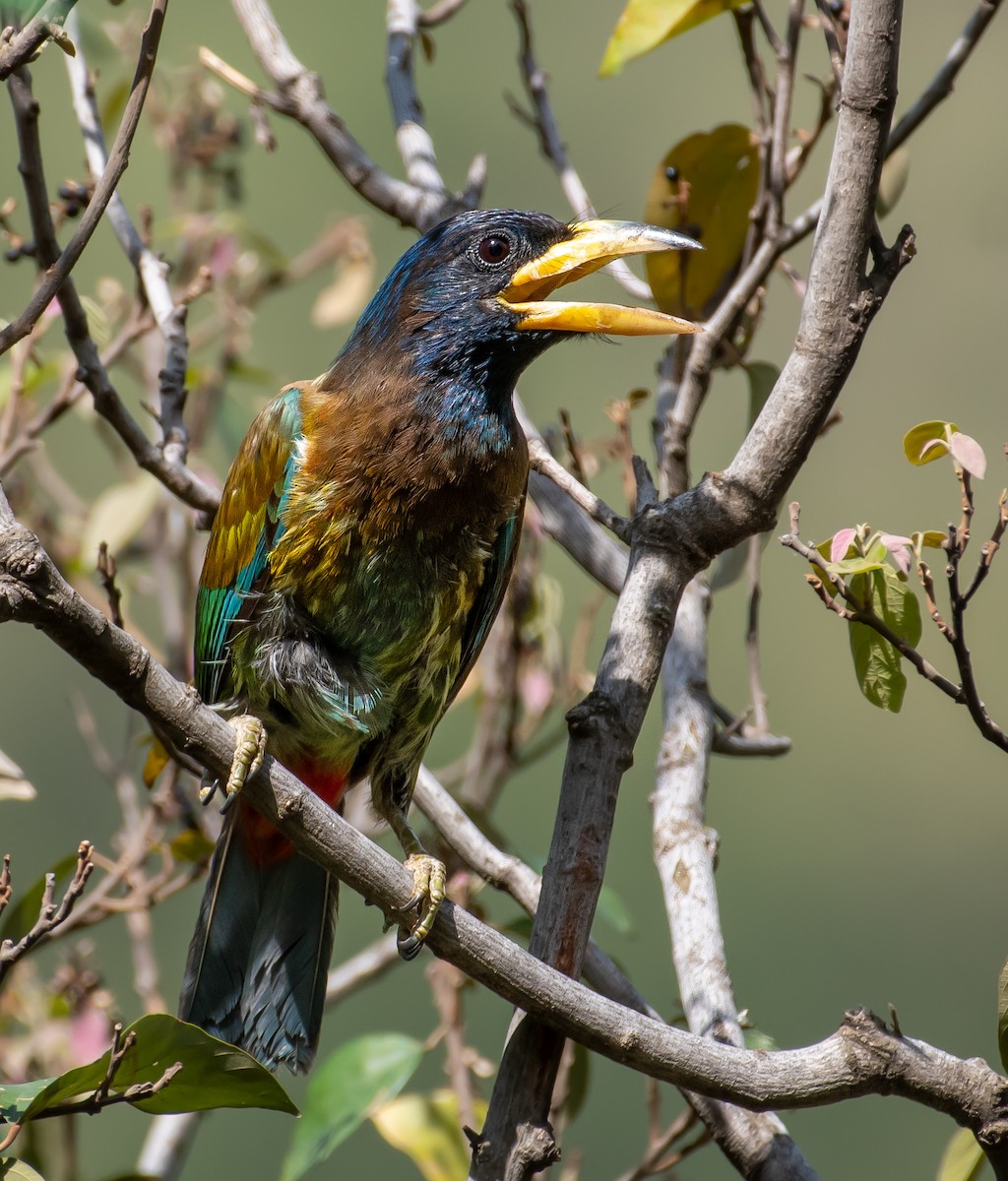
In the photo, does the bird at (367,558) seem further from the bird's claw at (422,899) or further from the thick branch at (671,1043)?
the thick branch at (671,1043)

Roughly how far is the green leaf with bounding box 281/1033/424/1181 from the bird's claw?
427mm

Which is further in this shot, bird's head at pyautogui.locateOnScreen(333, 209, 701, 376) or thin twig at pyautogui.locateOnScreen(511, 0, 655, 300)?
thin twig at pyautogui.locateOnScreen(511, 0, 655, 300)

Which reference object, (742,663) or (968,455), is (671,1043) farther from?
(742,663)

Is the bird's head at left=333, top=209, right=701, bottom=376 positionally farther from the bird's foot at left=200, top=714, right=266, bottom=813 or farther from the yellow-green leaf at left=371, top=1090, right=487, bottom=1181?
the yellow-green leaf at left=371, top=1090, right=487, bottom=1181

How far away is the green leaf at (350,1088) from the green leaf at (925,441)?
1.39 meters

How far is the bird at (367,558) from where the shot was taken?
7.93 ft

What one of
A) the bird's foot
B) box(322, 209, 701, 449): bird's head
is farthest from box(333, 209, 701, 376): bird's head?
the bird's foot

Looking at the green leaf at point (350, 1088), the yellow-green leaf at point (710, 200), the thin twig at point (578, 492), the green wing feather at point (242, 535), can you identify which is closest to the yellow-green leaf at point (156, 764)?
the green wing feather at point (242, 535)

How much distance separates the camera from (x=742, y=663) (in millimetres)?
8453

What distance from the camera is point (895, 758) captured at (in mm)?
9312

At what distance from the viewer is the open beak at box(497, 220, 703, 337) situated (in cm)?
231

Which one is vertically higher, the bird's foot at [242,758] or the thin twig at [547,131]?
the thin twig at [547,131]

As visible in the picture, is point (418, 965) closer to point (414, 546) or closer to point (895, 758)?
point (895, 758)

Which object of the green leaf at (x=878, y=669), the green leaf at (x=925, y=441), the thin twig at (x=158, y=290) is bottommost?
the green leaf at (x=878, y=669)
